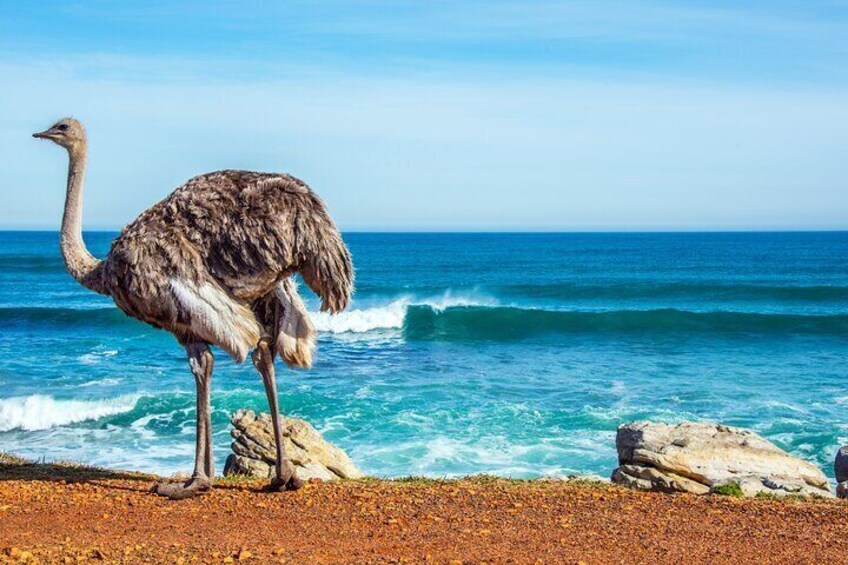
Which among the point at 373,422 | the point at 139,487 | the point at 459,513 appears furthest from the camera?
the point at 373,422

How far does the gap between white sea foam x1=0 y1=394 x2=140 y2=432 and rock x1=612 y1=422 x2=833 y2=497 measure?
10.3 meters

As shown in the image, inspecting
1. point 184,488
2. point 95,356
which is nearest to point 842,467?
point 184,488

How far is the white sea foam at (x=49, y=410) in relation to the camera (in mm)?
17109

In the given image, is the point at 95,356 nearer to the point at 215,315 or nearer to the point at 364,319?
the point at 364,319

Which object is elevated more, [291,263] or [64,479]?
[291,263]

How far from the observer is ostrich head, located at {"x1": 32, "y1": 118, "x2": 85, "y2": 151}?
28.0ft

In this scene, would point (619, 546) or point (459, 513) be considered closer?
point (619, 546)

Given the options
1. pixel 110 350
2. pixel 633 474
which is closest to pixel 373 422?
pixel 633 474

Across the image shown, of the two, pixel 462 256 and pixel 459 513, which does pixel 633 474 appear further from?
pixel 462 256

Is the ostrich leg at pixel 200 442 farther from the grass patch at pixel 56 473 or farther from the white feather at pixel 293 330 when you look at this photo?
the grass patch at pixel 56 473

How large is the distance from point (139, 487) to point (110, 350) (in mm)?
19835

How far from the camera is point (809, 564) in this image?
6277 millimetres

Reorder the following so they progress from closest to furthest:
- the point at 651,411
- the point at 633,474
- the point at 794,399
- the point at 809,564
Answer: the point at 809,564
the point at 633,474
the point at 651,411
the point at 794,399

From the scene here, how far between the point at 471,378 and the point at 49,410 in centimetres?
862
